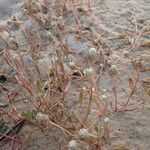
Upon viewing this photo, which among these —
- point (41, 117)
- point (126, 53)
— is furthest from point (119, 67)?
point (41, 117)

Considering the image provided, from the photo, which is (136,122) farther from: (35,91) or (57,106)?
(35,91)

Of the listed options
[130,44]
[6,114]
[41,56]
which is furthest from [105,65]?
[6,114]

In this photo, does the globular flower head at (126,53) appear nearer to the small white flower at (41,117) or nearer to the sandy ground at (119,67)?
the sandy ground at (119,67)

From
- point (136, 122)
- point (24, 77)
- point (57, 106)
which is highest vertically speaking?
point (24, 77)

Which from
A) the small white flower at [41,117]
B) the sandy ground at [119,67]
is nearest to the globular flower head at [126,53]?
the sandy ground at [119,67]

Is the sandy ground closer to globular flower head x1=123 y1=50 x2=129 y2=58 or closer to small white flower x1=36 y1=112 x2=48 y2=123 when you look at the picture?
globular flower head x1=123 y1=50 x2=129 y2=58

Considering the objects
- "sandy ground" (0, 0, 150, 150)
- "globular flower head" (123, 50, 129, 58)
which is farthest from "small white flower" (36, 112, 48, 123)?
"globular flower head" (123, 50, 129, 58)

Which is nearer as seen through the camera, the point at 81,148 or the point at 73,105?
the point at 81,148

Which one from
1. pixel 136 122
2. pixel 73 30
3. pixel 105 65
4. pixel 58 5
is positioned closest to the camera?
pixel 136 122

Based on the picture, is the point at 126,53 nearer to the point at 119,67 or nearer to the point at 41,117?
the point at 119,67
